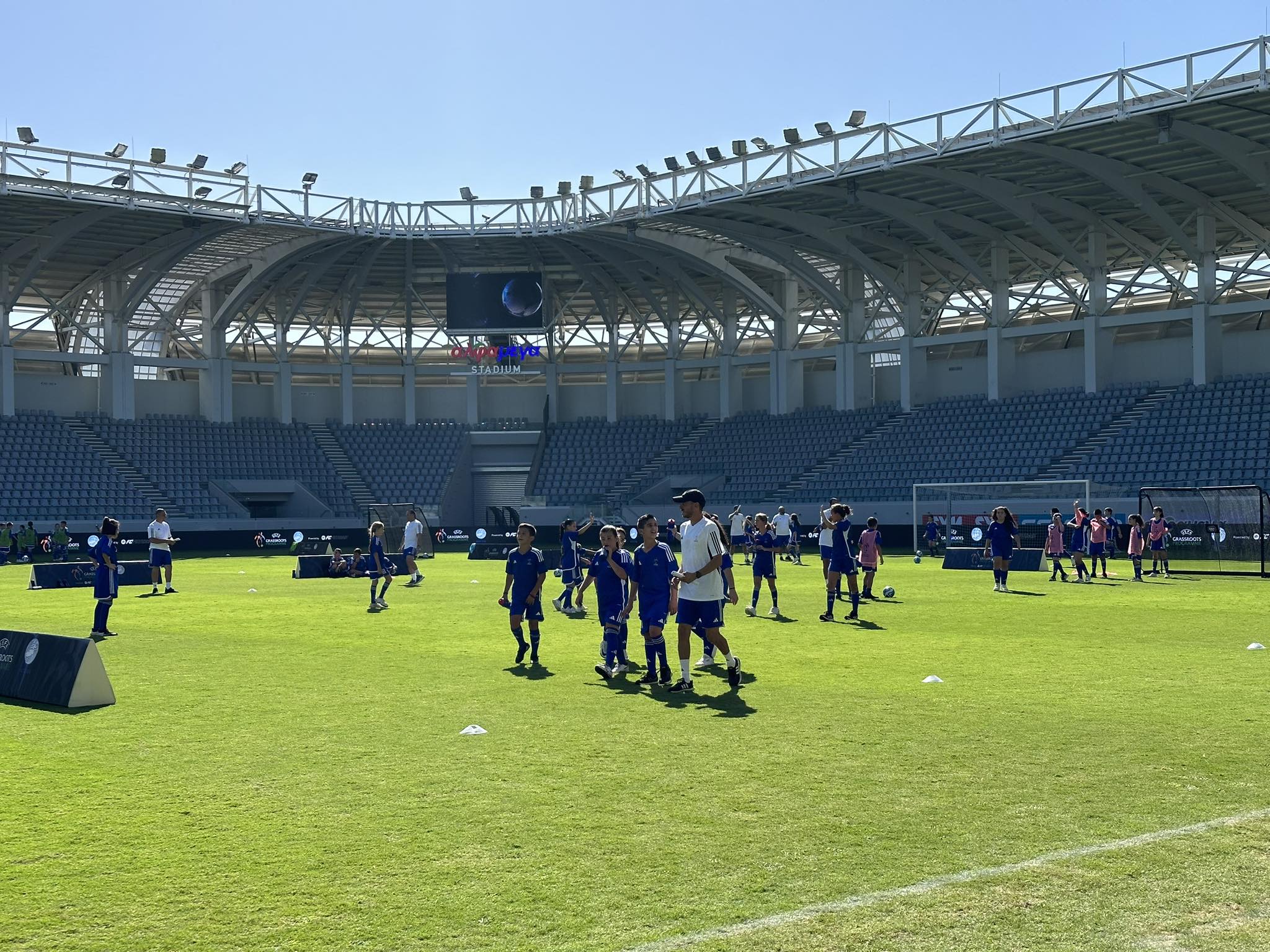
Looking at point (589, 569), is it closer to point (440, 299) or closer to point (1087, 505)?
point (1087, 505)

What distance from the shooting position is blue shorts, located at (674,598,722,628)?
44.8 feet

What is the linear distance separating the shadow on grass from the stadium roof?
3121 cm

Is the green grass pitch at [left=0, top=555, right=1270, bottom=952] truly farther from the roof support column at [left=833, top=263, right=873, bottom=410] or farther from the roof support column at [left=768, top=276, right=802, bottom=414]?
the roof support column at [left=768, top=276, right=802, bottom=414]

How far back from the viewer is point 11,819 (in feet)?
27.0

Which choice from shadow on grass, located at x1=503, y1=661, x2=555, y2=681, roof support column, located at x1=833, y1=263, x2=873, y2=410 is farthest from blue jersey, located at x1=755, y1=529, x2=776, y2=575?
roof support column, located at x1=833, y1=263, x2=873, y2=410

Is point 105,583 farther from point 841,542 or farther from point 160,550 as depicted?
point 841,542

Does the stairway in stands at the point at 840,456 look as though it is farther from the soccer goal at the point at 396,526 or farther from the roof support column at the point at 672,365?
the soccer goal at the point at 396,526

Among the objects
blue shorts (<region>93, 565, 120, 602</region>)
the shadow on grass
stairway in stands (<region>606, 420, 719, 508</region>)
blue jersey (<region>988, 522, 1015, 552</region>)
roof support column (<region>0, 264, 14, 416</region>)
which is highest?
roof support column (<region>0, 264, 14, 416</region>)

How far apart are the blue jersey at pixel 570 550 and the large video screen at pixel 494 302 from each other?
4060 cm

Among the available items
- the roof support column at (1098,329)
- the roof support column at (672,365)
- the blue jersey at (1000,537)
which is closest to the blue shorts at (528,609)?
the blue jersey at (1000,537)

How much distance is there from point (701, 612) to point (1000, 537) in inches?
611

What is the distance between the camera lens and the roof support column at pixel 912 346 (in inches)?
2323

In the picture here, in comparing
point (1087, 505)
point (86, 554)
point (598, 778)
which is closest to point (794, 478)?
point (1087, 505)

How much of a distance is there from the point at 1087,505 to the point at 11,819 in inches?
1552
